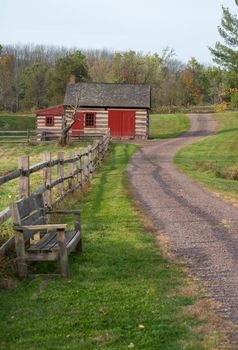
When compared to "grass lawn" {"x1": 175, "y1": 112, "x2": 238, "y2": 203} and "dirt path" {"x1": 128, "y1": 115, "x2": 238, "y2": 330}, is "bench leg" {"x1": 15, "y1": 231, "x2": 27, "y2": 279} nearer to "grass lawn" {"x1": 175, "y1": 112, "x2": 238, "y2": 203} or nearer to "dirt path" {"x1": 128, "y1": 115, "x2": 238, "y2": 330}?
"dirt path" {"x1": 128, "y1": 115, "x2": 238, "y2": 330}

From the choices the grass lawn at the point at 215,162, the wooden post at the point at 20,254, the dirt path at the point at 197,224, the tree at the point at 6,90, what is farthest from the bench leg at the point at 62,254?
the tree at the point at 6,90

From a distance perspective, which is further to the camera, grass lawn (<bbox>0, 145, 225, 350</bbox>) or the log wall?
the log wall

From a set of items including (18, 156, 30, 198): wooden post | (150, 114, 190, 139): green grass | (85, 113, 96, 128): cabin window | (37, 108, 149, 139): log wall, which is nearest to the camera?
(18, 156, 30, 198): wooden post

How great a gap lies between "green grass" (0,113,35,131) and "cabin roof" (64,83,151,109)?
496 inches

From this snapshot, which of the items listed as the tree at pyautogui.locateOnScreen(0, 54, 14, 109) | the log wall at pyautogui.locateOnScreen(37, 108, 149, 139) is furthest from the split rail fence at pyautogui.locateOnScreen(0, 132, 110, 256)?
the tree at pyautogui.locateOnScreen(0, 54, 14, 109)

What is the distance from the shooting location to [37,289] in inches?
271

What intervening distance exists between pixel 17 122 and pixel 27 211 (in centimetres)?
5557

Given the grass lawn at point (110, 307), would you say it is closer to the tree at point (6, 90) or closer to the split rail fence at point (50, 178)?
the split rail fence at point (50, 178)

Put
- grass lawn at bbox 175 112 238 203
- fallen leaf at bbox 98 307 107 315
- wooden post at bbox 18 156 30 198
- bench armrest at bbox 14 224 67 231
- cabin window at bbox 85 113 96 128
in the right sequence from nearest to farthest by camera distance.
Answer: fallen leaf at bbox 98 307 107 315 → bench armrest at bbox 14 224 67 231 → wooden post at bbox 18 156 30 198 → grass lawn at bbox 175 112 238 203 → cabin window at bbox 85 113 96 128

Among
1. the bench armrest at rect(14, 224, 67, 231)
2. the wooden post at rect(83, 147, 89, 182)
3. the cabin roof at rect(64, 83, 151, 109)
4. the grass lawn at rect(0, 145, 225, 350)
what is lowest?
the grass lawn at rect(0, 145, 225, 350)

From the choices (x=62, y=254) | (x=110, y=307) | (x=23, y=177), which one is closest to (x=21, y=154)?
(x=23, y=177)

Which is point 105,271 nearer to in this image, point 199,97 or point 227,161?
point 227,161

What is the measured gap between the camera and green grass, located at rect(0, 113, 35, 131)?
59594 millimetres

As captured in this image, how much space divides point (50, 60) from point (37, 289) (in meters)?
143
